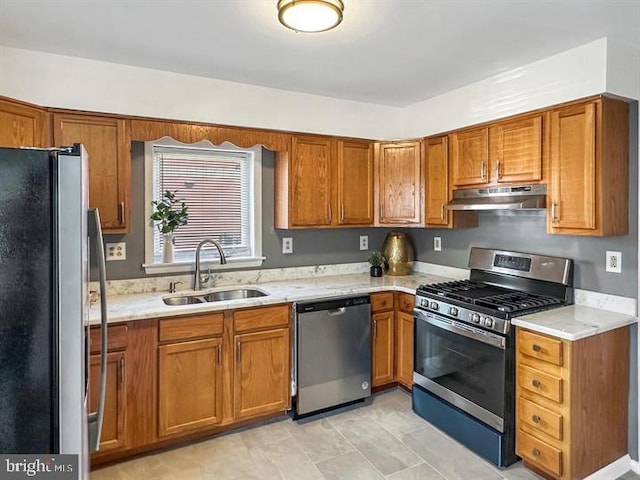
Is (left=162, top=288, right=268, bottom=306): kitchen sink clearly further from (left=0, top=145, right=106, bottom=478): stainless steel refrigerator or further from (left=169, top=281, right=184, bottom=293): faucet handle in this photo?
(left=0, top=145, right=106, bottom=478): stainless steel refrigerator

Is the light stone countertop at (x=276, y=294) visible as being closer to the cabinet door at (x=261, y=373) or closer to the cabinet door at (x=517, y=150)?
the cabinet door at (x=261, y=373)

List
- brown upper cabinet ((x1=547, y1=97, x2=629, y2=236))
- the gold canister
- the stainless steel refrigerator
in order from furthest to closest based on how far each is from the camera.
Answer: the gold canister → brown upper cabinet ((x1=547, y1=97, x2=629, y2=236)) → the stainless steel refrigerator

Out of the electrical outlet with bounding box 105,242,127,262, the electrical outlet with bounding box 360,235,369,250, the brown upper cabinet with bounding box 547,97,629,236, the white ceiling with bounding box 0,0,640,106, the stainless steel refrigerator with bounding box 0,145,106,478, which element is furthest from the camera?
the electrical outlet with bounding box 360,235,369,250

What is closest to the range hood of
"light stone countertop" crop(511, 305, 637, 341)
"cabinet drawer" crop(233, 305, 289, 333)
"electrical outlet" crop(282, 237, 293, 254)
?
"light stone countertop" crop(511, 305, 637, 341)

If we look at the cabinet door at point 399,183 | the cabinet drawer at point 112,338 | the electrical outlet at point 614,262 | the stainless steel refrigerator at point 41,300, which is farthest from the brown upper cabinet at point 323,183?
the stainless steel refrigerator at point 41,300

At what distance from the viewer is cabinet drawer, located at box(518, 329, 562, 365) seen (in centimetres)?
216

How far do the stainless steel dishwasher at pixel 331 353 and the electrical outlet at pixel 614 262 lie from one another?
1.56 metres

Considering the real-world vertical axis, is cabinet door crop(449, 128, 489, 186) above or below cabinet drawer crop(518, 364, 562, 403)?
above

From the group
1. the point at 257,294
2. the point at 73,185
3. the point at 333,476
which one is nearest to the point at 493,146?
the point at 257,294

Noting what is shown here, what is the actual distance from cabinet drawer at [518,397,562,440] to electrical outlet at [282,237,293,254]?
205 cm

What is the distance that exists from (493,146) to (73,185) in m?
2.65

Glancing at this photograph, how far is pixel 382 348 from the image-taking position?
3.33m

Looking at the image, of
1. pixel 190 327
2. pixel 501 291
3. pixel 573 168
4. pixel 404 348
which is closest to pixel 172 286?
pixel 190 327

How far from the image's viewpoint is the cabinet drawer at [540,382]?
2176 millimetres
